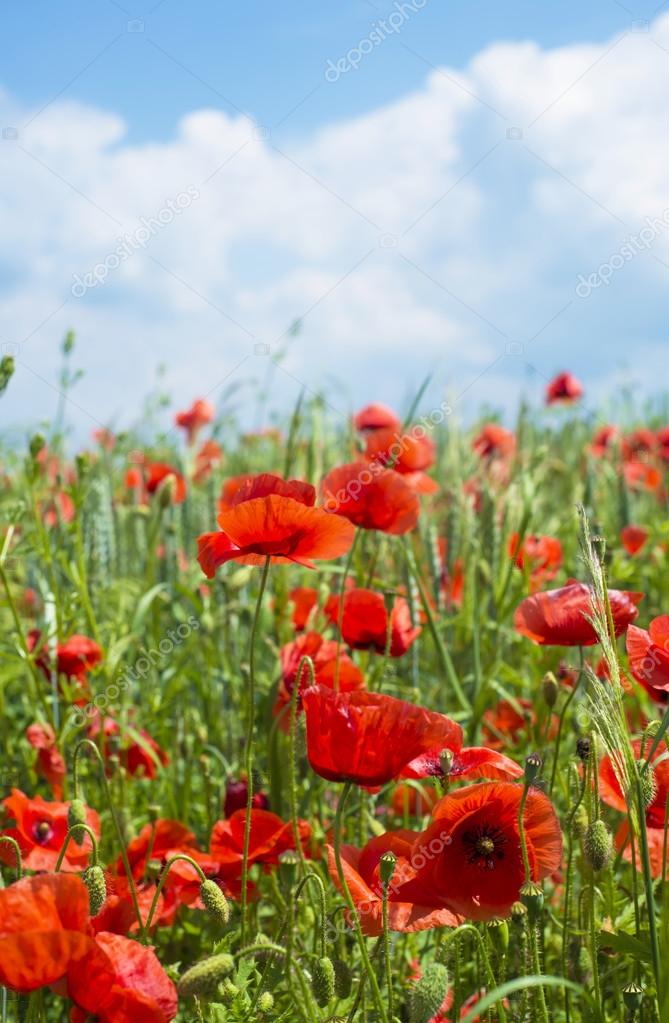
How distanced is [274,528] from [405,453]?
1065 millimetres

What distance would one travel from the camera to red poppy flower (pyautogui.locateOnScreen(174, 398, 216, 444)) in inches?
207

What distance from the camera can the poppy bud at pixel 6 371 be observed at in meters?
1.66

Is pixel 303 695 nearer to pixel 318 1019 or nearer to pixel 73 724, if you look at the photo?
pixel 318 1019

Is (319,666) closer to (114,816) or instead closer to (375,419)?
(114,816)

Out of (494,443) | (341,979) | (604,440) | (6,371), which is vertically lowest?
(341,979)

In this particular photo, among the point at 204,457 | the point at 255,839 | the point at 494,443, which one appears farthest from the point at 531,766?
the point at 204,457

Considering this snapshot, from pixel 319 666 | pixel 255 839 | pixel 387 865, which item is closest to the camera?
pixel 387 865

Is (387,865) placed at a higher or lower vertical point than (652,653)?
lower

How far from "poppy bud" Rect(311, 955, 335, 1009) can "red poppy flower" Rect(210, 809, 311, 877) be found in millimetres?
354

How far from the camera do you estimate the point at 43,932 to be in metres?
0.93

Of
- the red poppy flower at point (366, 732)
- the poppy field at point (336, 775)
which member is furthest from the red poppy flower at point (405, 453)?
the red poppy flower at point (366, 732)

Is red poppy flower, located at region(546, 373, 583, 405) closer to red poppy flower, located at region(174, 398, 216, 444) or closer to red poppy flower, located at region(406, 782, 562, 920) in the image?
red poppy flower, located at region(174, 398, 216, 444)

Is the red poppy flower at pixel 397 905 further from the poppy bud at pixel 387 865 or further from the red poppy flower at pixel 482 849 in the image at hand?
the poppy bud at pixel 387 865

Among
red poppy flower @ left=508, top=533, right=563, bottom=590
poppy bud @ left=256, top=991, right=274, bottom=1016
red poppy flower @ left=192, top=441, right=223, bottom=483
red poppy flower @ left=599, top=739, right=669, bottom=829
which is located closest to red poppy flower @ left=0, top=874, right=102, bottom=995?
poppy bud @ left=256, top=991, right=274, bottom=1016
